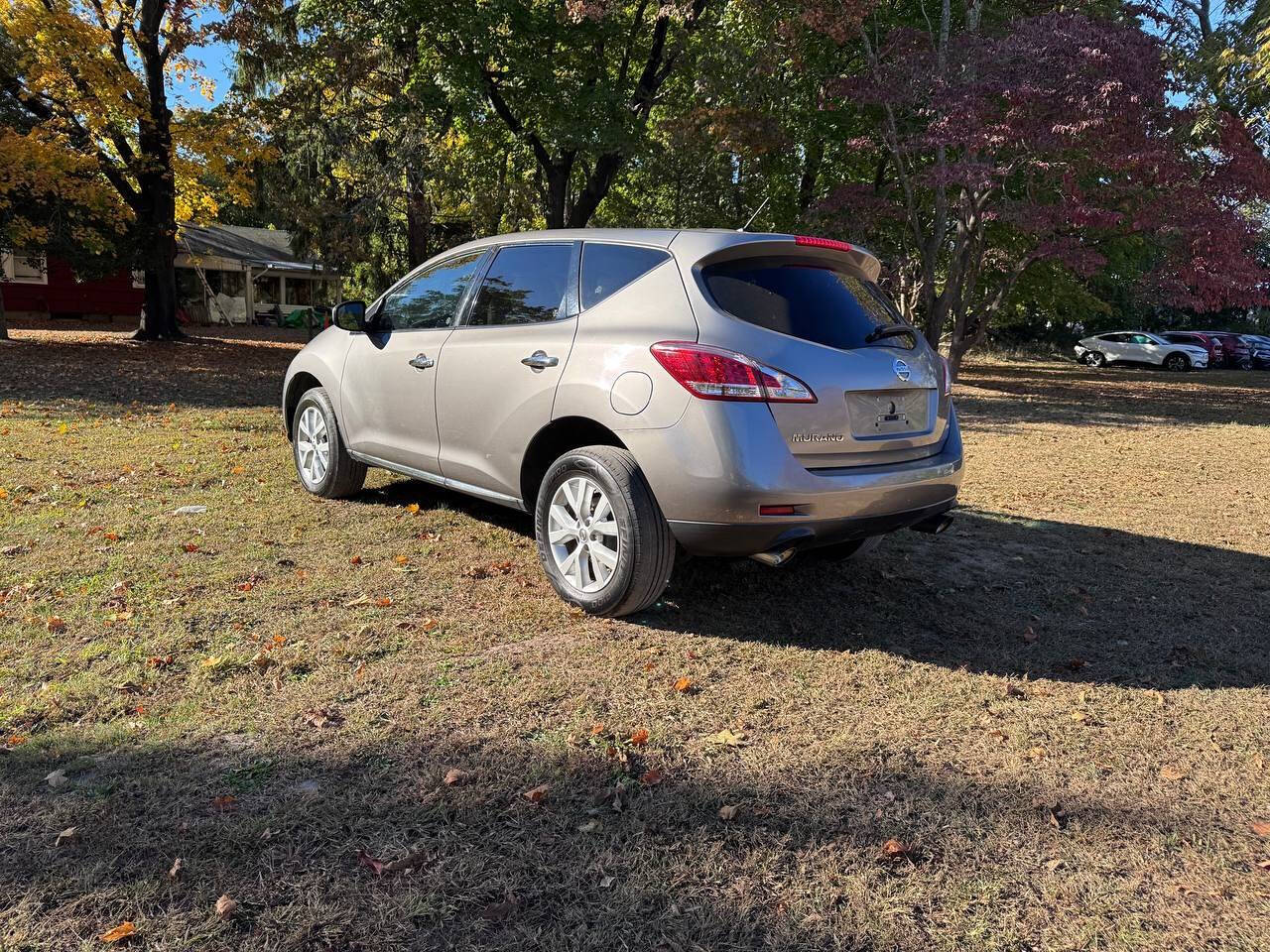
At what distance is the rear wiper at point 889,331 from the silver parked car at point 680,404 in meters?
0.01

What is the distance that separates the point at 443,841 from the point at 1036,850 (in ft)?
5.54

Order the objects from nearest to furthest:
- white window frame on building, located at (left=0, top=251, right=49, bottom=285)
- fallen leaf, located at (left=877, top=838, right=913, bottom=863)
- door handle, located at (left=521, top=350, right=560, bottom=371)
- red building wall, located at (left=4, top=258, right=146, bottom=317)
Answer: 1. fallen leaf, located at (left=877, top=838, right=913, bottom=863)
2. door handle, located at (left=521, top=350, right=560, bottom=371)
3. white window frame on building, located at (left=0, top=251, right=49, bottom=285)
4. red building wall, located at (left=4, top=258, right=146, bottom=317)

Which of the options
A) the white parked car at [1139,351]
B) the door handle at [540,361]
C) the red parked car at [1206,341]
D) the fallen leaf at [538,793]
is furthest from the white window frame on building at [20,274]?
the red parked car at [1206,341]

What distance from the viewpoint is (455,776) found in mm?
2848

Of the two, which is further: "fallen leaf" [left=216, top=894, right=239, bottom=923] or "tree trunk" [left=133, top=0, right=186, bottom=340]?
"tree trunk" [left=133, top=0, right=186, bottom=340]

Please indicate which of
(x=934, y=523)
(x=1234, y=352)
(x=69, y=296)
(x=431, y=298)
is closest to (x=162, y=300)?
(x=69, y=296)

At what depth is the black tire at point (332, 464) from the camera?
6.05 m

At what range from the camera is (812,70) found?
17.7 metres

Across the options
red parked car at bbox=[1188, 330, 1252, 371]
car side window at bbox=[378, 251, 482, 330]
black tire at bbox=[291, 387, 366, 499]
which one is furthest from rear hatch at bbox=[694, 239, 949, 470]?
red parked car at bbox=[1188, 330, 1252, 371]

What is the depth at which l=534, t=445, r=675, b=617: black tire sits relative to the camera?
392 cm

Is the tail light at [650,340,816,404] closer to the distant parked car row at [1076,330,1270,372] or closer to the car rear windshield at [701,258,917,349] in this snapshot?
the car rear windshield at [701,258,917,349]

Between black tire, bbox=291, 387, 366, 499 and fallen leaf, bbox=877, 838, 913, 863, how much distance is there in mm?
4464

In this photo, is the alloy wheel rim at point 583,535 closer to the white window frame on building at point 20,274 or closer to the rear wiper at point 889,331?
the rear wiper at point 889,331

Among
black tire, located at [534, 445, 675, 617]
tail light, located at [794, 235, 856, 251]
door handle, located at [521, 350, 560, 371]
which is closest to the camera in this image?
black tire, located at [534, 445, 675, 617]
